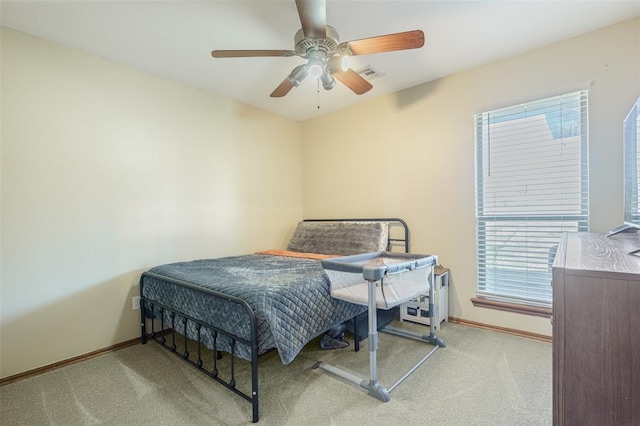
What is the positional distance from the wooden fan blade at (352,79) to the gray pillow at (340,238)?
4.63 feet

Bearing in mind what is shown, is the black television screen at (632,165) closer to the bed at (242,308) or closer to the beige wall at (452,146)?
the beige wall at (452,146)

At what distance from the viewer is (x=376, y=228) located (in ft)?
10.2

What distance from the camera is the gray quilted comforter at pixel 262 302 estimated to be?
1.62m

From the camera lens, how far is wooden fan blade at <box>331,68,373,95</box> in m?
2.13

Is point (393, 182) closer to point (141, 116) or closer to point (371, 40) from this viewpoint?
point (371, 40)

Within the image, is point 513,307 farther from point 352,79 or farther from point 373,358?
point 352,79

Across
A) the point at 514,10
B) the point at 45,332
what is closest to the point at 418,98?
the point at 514,10

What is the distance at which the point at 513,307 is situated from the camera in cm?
253

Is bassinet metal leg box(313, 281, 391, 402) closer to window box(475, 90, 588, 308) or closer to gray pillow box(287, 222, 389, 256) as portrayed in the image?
gray pillow box(287, 222, 389, 256)

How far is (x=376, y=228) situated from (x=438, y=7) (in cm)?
194

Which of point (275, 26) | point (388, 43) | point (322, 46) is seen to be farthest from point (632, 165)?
point (275, 26)

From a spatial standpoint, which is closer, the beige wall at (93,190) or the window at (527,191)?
the beige wall at (93,190)

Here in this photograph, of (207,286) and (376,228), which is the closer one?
(207,286)

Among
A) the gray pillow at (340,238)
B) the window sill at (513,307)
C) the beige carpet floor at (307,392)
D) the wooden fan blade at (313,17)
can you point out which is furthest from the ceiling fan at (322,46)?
the window sill at (513,307)
